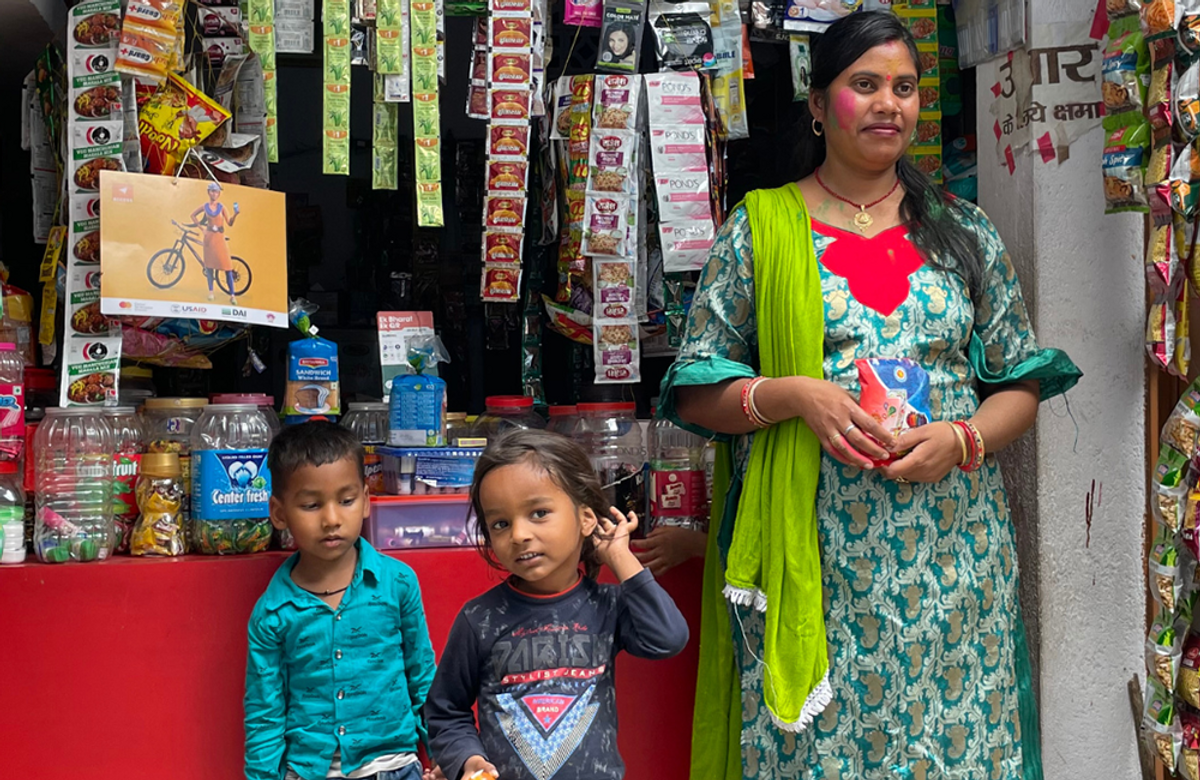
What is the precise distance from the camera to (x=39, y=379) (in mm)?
2990

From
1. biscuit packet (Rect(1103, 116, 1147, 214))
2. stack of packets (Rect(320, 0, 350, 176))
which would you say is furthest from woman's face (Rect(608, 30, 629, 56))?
biscuit packet (Rect(1103, 116, 1147, 214))

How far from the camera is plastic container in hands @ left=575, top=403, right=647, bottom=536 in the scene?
9.95 feet

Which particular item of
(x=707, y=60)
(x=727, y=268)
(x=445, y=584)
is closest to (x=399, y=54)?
(x=707, y=60)

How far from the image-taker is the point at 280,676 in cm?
235

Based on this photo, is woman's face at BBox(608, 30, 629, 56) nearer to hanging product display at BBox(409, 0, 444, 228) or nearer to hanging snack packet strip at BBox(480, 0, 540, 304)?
hanging snack packet strip at BBox(480, 0, 540, 304)

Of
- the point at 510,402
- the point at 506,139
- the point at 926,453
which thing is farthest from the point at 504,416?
the point at 926,453

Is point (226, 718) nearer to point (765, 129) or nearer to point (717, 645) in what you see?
point (717, 645)

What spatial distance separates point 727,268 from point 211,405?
1332 millimetres

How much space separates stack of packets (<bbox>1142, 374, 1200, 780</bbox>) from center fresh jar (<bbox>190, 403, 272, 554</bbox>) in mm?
1952

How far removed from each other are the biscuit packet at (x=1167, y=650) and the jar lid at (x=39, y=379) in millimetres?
2720

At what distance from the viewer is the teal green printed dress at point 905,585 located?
2205 millimetres

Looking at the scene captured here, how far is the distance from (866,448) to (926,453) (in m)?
0.11

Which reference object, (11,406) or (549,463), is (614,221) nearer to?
(549,463)

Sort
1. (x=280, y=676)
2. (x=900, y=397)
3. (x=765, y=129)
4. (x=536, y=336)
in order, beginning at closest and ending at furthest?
(x=900, y=397) → (x=280, y=676) → (x=536, y=336) → (x=765, y=129)
